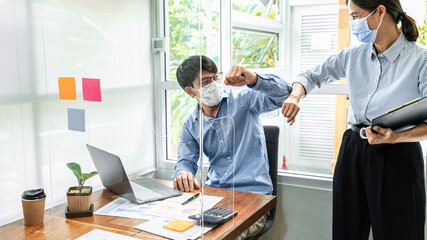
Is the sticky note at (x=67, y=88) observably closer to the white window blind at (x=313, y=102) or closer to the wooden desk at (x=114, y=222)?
the wooden desk at (x=114, y=222)

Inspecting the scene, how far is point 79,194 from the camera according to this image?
1.58m

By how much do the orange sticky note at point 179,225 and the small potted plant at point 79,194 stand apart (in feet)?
1.26

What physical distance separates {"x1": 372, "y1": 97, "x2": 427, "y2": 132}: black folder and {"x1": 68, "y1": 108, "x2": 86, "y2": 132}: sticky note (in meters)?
1.09

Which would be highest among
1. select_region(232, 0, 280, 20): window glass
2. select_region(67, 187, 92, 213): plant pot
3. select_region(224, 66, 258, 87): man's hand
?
select_region(232, 0, 280, 20): window glass

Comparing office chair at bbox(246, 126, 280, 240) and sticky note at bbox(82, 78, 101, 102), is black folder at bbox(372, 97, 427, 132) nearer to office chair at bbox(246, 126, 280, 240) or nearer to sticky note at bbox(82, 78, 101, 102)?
office chair at bbox(246, 126, 280, 240)

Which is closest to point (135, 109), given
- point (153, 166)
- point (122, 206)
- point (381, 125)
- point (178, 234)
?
point (153, 166)

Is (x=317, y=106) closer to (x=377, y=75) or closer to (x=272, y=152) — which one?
(x=272, y=152)

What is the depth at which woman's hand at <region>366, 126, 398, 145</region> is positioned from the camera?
1405mm

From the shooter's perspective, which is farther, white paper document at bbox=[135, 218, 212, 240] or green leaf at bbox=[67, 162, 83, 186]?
green leaf at bbox=[67, 162, 83, 186]

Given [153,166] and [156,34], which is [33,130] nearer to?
[153,166]

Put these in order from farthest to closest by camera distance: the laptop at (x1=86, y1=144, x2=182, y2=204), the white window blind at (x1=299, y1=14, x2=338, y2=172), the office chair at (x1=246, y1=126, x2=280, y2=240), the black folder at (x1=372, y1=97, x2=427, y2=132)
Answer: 1. the white window blind at (x1=299, y1=14, x2=338, y2=172)
2. the office chair at (x1=246, y1=126, x2=280, y2=240)
3. the laptop at (x1=86, y1=144, x2=182, y2=204)
4. the black folder at (x1=372, y1=97, x2=427, y2=132)

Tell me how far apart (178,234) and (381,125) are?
77 centimetres

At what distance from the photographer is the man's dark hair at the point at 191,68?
1.33m

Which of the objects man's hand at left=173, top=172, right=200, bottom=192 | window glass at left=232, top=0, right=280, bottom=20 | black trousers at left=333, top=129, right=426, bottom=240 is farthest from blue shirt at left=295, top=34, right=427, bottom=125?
window glass at left=232, top=0, right=280, bottom=20
